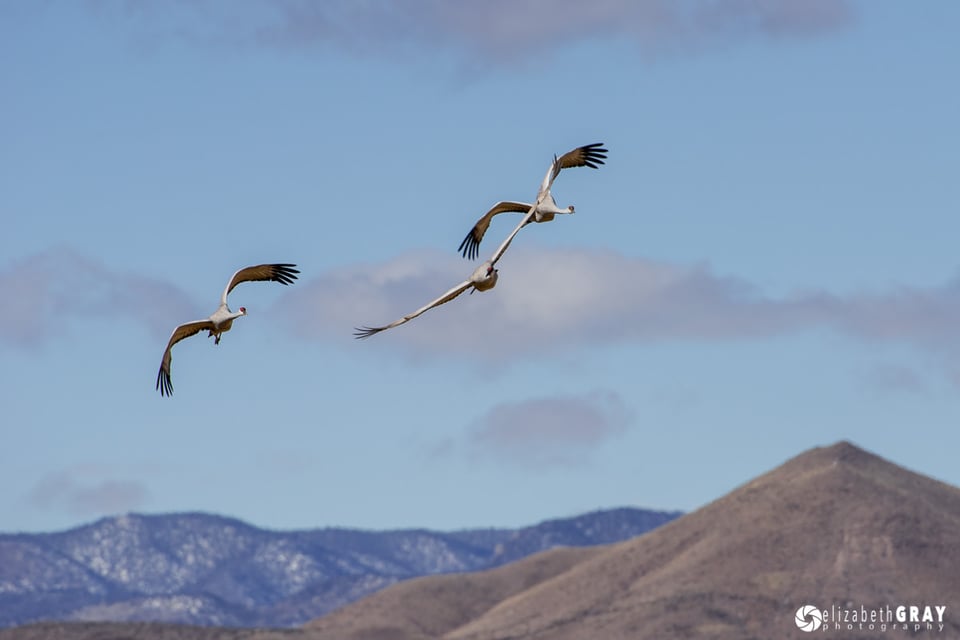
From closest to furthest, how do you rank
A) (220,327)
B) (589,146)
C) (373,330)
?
(373,330), (220,327), (589,146)

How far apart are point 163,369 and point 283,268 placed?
5.43m

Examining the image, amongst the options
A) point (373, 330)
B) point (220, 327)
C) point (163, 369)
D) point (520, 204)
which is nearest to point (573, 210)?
point (520, 204)

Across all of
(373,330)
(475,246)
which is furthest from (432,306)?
(475,246)

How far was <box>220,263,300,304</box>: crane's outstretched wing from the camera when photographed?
5722 centimetres

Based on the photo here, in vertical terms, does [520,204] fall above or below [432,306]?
above

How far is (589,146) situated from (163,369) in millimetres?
14161

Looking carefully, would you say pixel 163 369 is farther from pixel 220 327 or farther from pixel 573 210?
pixel 573 210

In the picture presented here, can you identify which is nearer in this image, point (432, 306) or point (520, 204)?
point (432, 306)

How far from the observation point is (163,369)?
60438 millimetres

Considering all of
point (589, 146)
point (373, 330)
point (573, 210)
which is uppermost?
point (589, 146)

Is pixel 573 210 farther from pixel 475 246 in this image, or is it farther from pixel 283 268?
pixel 283 268

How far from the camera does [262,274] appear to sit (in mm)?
58750

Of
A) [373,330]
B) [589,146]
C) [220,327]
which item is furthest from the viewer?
[589,146]

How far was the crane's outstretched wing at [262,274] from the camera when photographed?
188 feet
